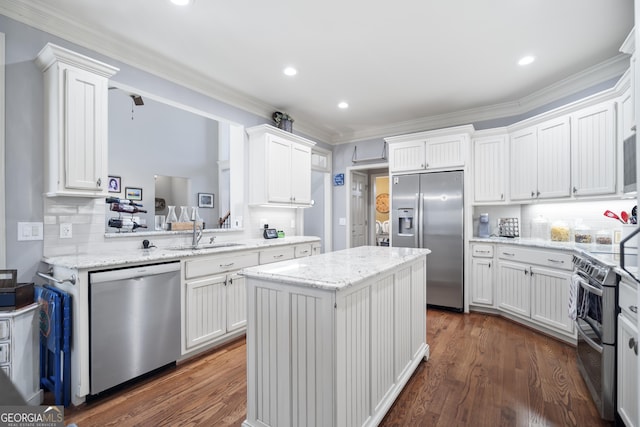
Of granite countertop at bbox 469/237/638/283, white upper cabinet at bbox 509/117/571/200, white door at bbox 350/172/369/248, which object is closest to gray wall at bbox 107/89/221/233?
white door at bbox 350/172/369/248

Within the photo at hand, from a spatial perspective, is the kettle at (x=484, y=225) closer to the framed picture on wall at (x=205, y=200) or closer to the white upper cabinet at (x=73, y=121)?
the white upper cabinet at (x=73, y=121)

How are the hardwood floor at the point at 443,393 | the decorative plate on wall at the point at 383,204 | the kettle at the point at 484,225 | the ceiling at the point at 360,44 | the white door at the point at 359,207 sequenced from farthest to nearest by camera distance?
the decorative plate on wall at the point at 383,204 < the white door at the point at 359,207 < the kettle at the point at 484,225 < the ceiling at the point at 360,44 < the hardwood floor at the point at 443,393

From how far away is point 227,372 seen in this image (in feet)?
7.94

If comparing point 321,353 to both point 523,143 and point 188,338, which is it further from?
point 523,143

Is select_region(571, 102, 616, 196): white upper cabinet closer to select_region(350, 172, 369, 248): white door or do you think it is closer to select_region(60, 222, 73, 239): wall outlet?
select_region(350, 172, 369, 248): white door

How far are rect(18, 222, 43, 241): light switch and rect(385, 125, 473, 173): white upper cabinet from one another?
3867mm

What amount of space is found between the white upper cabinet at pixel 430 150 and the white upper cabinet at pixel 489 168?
269 millimetres

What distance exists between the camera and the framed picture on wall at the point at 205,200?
5.40 meters

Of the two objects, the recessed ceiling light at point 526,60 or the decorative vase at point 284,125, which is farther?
the decorative vase at point 284,125

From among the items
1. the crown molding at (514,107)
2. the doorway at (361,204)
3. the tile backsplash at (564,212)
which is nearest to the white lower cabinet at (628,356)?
the tile backsplash at (564,212)

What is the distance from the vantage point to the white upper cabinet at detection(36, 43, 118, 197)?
6.90 ft

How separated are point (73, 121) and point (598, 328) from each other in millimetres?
3769

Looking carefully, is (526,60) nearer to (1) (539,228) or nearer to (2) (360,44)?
(2) (360,44)

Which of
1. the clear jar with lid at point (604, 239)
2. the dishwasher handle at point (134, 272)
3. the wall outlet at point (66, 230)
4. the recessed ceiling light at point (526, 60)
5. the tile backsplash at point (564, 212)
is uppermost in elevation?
the recessed ceiling light at point (526, 60)
